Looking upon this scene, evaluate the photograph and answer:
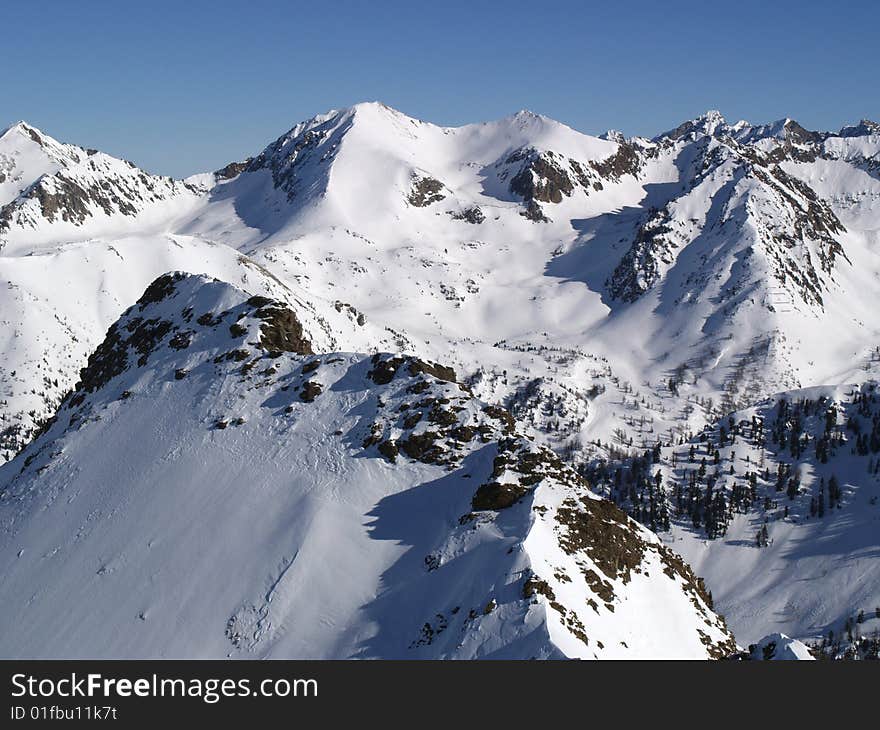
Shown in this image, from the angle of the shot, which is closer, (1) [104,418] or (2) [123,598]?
(2) [123,598]

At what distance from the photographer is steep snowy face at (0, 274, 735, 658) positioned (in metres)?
56.5

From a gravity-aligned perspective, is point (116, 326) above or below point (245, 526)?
above

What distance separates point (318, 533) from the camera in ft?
222

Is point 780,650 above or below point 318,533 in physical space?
below

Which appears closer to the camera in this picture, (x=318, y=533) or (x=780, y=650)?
(x=780, y=650)

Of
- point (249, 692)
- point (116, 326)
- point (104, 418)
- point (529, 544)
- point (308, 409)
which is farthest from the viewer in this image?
point (116, 326)

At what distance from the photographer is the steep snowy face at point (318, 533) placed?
5647cm

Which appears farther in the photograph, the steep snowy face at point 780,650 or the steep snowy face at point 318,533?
the steep snowy face at point 318,533

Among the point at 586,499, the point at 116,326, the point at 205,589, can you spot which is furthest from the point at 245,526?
the point at 116,326

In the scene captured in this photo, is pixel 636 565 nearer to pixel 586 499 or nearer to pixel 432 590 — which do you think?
pixel 586 499

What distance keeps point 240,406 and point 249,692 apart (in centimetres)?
5126

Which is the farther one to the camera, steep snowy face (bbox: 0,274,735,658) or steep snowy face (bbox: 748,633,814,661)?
steep snowy face (bbox: 0,274,735,658)

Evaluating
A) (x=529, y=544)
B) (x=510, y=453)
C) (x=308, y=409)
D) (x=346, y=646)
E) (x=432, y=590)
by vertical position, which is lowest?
(x=346, y=646)

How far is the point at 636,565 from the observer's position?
213ft
